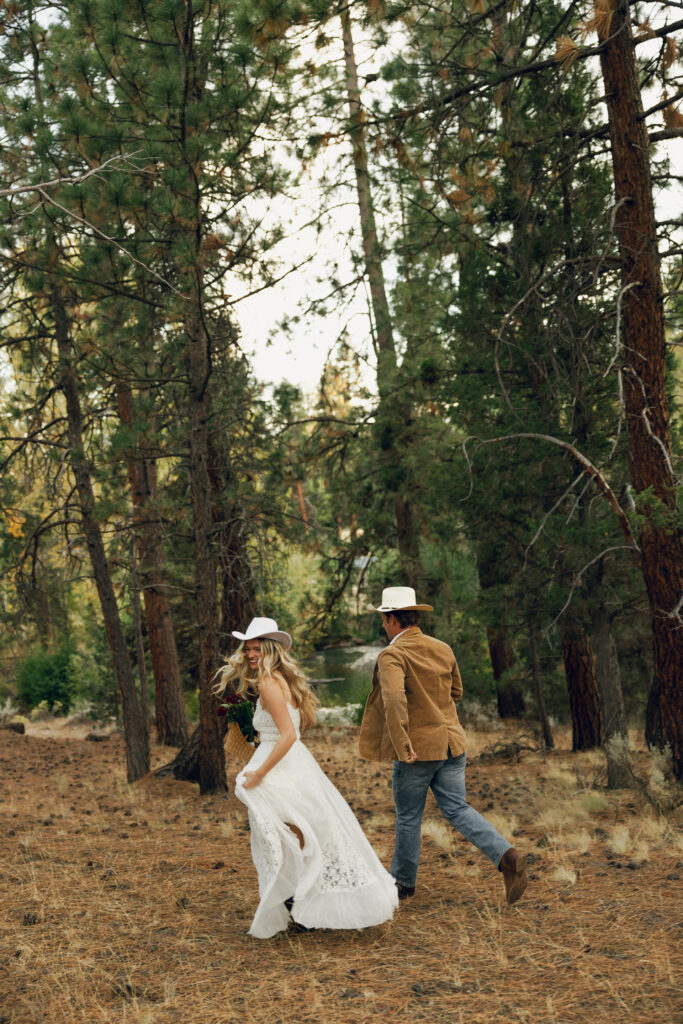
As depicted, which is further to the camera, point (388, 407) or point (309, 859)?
point (388, 407)

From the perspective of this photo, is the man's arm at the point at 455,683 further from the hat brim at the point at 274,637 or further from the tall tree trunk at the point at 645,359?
the tall tree trunk at the point at 645,359

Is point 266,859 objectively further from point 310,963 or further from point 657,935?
point 657,935

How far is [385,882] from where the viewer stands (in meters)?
5.41

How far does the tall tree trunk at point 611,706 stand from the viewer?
9688 millimetres

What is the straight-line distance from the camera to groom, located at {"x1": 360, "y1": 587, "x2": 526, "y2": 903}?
18.9ft

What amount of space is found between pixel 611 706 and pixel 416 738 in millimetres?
4729

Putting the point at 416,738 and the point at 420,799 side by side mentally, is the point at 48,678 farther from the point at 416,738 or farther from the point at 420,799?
the point at 416,738

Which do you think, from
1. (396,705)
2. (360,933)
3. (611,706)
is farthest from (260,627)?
(611,706)

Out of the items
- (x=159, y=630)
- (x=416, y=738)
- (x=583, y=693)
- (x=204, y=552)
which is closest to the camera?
(x=416, y=738)

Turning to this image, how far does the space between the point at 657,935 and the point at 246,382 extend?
8.57 meters

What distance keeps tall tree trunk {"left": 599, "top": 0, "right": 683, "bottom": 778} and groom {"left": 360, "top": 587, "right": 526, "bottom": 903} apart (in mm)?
3163

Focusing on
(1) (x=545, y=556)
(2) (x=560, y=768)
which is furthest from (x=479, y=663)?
(1) (x=545, y=556)

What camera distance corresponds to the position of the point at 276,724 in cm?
546

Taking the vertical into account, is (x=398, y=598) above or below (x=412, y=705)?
above
